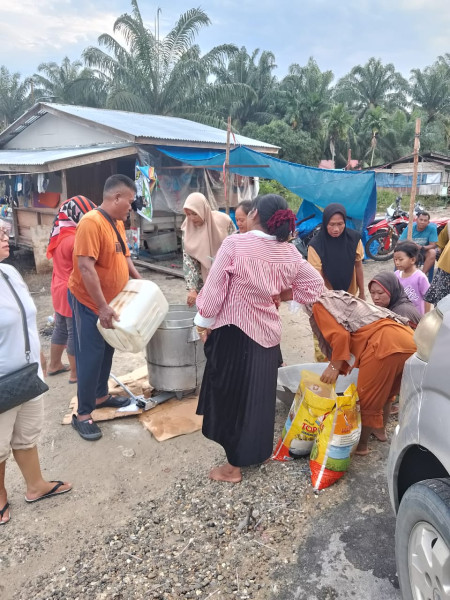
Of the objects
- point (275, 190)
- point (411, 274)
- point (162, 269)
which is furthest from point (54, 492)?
point (275, 190)

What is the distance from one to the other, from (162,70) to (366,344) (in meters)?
21.9

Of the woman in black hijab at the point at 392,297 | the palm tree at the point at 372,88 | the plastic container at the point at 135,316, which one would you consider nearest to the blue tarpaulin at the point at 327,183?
the woman in black hijab at the point at 392,297

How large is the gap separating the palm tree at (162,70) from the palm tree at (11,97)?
53.5 feet

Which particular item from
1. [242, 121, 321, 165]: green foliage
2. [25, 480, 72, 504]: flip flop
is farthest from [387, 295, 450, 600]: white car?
[242, 121, 321, 165]: green foliage

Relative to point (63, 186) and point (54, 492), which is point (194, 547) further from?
point (63, 186)

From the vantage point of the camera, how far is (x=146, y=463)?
2914 mm

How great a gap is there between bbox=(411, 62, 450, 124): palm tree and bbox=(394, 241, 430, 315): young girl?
3655cm

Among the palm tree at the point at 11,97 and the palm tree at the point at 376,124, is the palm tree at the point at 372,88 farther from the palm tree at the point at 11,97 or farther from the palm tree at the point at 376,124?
the palm tree at the point at 11,97

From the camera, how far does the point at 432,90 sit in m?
35.0

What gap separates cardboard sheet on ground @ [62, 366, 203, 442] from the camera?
10.6 ft

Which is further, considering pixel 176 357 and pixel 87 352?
pixel 176 357

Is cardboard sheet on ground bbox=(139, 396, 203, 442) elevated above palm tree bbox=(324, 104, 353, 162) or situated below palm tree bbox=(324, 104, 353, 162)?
below

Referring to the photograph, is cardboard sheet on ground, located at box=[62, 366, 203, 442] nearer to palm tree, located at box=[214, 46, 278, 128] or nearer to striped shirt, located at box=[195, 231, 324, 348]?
striped shirt, located at box=[195, 231, 324, 348]

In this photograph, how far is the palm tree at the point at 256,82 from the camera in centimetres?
3059
